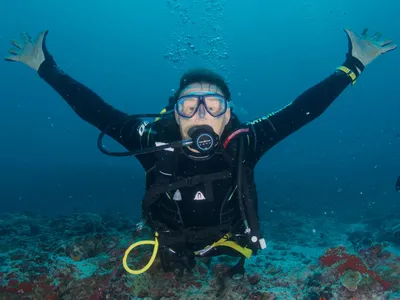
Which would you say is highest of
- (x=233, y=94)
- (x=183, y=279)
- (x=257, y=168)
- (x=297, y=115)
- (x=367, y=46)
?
(x=233, y=94)

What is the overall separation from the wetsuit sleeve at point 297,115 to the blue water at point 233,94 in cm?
1629

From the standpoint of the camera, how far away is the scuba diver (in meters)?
3.49

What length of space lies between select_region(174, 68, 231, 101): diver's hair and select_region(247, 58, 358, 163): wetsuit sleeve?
1.97 ft

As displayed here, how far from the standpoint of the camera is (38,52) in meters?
4.15

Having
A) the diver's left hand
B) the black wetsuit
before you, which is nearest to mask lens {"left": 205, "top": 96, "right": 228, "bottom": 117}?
the black wetsuit

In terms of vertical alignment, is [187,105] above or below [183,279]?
above

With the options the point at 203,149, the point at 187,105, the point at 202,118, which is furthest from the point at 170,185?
the point at 187,105

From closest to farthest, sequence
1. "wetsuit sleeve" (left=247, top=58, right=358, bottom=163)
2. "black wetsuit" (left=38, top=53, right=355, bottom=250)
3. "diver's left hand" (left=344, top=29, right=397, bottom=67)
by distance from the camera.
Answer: "black wetsuit" (left=38, top=53, right=355, bottom=250), "wetsuit sleeve" (left=247, top=58, right=358, bottom=163), "diver's left hand" (left=344, top=29, right=397, bottom=67)

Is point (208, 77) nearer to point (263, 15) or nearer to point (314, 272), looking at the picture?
point (314, 272)

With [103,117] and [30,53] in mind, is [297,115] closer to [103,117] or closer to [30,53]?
[103,117]

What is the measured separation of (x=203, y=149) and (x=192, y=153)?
0.31m

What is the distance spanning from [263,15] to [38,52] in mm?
114373

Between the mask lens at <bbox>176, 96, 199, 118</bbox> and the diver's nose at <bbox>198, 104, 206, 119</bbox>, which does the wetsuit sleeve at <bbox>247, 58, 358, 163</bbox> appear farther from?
the mask lens at <bbox>176, 96, 199, 118</bbox>

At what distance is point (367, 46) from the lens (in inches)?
157
